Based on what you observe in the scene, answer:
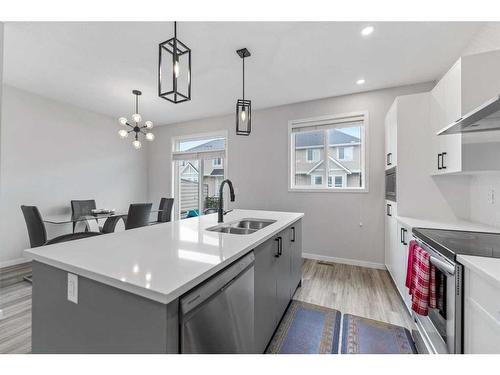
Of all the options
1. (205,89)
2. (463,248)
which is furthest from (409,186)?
(205,89)

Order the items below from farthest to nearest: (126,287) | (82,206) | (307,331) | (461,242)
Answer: (82,206) → (307,331) → (461,242) → (126,287)

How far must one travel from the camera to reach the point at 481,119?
1.27m

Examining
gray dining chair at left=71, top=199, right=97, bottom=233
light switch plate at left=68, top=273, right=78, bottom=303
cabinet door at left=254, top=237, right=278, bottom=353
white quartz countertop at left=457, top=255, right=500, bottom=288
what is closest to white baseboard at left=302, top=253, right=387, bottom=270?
cabinet door at left=254, top=237, right=278, bottom=353

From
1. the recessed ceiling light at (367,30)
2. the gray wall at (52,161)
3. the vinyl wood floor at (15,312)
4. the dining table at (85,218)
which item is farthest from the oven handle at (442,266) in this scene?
the gray wall at (52,161)

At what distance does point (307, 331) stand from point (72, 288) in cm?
172

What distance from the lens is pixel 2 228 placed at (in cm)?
328

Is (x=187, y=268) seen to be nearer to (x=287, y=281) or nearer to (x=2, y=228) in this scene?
(x=287, y=281)

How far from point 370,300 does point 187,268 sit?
2305 millimetres

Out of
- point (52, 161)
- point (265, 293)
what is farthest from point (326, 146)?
point (52, 161)

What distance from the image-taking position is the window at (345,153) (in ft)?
11.9

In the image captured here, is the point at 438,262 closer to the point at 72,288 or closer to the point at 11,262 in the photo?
the point at 72,288

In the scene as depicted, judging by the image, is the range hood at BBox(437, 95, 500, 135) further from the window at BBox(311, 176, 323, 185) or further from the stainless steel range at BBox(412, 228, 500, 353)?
the window at BBox(311, 176, 323, 185)

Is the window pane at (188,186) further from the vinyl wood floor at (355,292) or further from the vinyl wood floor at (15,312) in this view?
the vinyl wood floor at (355,292)

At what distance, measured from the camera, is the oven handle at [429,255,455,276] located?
46.9 inches
